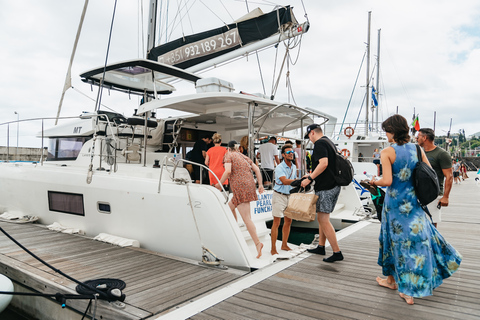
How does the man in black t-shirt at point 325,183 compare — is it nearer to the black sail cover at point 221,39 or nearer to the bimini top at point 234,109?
the bimini top at point 234,109

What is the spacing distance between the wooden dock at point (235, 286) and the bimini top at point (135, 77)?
11.4 feet

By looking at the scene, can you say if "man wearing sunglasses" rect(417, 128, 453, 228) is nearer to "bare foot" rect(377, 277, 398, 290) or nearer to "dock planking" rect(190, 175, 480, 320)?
"dock planking" rect(190, 175, 480, 320)

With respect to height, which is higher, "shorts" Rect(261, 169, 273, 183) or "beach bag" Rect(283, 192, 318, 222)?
"shorts" Rect(261, 169, 273, 183)

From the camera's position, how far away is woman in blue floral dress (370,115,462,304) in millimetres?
2859

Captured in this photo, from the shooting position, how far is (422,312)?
2768mm

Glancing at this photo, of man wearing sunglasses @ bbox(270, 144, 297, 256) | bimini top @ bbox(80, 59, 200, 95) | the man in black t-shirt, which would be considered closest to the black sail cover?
bimini top @ bbox(80, 59, 200, 95)

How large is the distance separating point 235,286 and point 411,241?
1683 millimetres

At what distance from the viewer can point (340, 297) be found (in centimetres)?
308

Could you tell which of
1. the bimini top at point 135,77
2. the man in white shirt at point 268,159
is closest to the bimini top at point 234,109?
the man in white shirt at point 268,159

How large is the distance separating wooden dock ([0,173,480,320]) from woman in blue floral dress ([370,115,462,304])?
0.23m

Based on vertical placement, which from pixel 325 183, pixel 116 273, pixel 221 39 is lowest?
pixel 116 273

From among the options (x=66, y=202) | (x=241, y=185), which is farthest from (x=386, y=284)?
(x=66, y=202)

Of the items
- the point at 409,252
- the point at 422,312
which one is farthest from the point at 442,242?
the point at 422,312

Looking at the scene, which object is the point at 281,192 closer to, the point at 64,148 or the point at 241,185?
the point at 241,185
